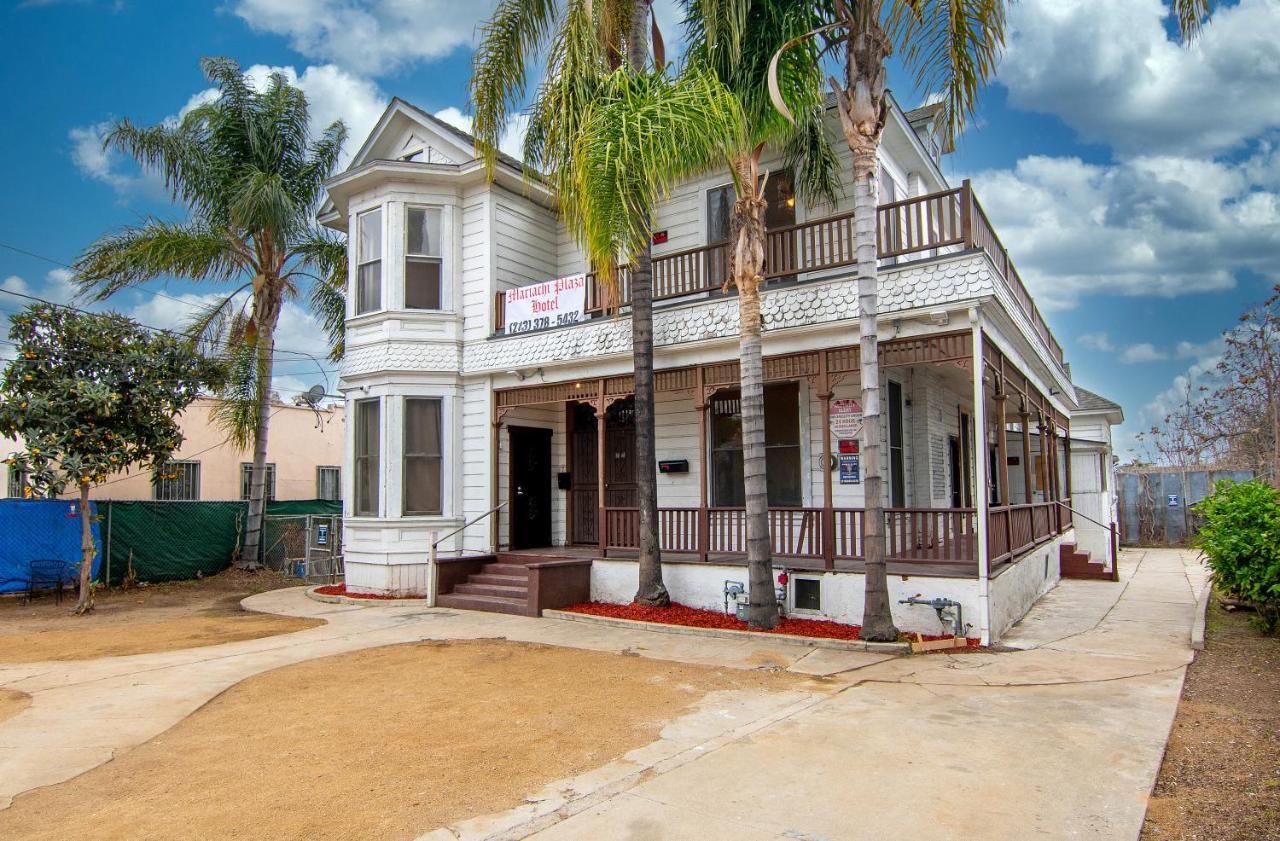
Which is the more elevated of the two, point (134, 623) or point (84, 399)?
point (84, 399)

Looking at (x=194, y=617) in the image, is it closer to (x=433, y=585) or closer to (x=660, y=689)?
(x=433, y=585)

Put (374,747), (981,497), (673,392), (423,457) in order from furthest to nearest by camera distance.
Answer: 1. (423,457)
2. (673,392)
3. (981,497)
4. (374,747)

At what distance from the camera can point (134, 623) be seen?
38.5 feet

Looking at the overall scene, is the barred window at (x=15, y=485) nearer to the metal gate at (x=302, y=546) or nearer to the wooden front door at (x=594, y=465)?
the metal gate at (x=302, y=546)

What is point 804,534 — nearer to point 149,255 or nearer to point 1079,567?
point 1079,567

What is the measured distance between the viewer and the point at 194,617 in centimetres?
1216

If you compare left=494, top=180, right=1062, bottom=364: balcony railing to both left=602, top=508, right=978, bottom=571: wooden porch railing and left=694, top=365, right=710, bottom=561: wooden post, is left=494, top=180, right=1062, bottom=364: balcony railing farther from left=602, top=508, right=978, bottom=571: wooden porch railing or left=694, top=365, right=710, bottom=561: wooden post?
left=602, top=508, right=978, bottom=571: wooden porch railing

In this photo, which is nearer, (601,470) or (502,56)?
(502,56)

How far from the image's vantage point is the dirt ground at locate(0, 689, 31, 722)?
21.6ft

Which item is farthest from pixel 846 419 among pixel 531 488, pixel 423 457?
pixel 423 457

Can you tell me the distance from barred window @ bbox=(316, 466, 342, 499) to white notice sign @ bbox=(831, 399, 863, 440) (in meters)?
21.1

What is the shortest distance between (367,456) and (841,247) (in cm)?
877

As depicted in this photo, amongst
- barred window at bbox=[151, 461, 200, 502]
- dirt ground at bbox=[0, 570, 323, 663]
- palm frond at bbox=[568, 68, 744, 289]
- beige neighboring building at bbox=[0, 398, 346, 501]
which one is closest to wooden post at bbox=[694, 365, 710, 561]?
palm frond at bbox=[568, 68, 744, 289]

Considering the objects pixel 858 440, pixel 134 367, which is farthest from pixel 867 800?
pixel 134 367
